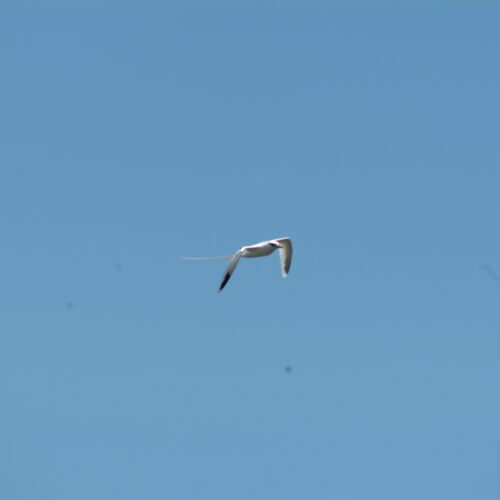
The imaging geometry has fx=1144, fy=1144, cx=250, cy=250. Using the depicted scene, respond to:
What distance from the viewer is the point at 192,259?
3409 cm

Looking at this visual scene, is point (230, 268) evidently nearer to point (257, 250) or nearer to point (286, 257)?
point (257, 250)

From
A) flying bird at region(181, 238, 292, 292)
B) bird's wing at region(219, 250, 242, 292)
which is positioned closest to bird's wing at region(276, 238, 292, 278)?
flying bird at region(181, 238, 292, 292)

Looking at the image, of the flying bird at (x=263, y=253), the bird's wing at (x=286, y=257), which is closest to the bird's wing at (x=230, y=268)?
the flying bird at (x=263, y=253)

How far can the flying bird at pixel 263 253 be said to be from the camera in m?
40.0

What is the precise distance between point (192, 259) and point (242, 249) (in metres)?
7.03

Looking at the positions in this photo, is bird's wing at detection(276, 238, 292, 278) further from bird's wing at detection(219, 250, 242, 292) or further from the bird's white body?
bird's wing at detection(219, 250, 242, 292)

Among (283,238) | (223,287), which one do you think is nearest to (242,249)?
(223,287)

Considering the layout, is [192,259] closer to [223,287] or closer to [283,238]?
[223,287]

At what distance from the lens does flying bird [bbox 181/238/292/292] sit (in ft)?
131

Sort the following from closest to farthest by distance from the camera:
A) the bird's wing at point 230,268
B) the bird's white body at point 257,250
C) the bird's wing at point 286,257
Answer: the bird's wing at point 230,268, the bird's white body at point 257,250, the bird's wing at point 286,257

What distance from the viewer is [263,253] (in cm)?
4222

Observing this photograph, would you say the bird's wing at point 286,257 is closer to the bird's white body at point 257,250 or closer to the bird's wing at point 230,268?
the bird's white body at point 257,250

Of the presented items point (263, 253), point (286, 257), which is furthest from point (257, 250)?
point (286, 257)

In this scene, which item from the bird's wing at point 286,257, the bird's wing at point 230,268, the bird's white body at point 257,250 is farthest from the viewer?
the bird's wing at point 286,257
